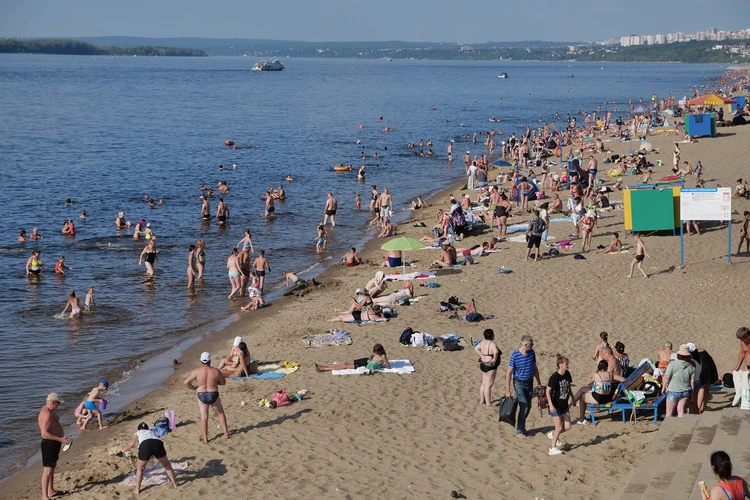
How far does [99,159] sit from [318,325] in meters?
38.0

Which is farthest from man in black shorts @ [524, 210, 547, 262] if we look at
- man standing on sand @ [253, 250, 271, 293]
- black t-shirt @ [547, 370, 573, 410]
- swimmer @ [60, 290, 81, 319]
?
swimmer @ [60, 290, 81, 319]

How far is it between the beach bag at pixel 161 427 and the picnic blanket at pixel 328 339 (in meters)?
4.36

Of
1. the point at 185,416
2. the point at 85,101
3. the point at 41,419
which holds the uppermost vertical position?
the point at 85,101

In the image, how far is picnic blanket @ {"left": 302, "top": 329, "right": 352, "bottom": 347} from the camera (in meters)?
16.8

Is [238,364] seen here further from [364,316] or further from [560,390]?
[560,390]

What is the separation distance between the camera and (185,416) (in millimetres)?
13633

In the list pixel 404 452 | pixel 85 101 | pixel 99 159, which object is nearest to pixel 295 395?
pixel 404 452

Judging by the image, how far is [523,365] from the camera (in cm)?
1158

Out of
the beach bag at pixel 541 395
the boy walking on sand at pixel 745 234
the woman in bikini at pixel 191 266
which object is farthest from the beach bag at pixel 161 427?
the boy walking on sand at pixel 745 234

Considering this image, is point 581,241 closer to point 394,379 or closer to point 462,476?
point 394,379

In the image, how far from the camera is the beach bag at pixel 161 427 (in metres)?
12.5

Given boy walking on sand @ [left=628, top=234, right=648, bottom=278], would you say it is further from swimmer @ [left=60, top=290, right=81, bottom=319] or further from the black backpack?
swimmer @ [left=60, top=290, right=81, bottom=319]

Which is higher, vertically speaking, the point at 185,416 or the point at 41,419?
the point at 41,419

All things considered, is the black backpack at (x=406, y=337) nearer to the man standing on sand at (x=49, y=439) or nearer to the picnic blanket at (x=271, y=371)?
the picnic blanket at (x=271, y=371)
